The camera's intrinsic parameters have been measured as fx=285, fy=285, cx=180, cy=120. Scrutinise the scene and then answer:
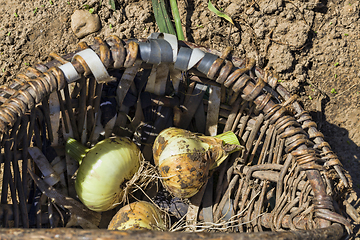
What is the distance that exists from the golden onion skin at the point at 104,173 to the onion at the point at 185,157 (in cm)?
16

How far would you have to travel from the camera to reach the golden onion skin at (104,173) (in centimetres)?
124

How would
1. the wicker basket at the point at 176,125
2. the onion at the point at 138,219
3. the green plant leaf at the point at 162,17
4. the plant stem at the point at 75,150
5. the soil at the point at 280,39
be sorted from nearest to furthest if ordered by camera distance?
the wicker basket at the point at 176,125 < the onion at the point at 138,219 < the plant stem at the point at 75,150 < the green plant leaf at the point at 162,17 < the soil at the point at 280,39

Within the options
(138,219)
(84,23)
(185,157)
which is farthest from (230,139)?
(84,23)

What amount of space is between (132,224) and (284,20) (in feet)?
4.67

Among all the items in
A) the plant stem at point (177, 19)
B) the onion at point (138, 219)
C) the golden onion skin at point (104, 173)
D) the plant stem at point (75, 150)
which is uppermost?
the plant stem at point (177, 19)

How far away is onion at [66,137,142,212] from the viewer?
1.24m

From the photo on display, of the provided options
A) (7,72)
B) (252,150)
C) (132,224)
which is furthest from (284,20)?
(7,72)

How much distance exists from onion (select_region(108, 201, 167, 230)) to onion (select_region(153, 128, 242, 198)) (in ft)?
0.47

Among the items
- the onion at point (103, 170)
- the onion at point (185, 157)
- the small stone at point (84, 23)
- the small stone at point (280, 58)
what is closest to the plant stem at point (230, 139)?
the onion at point (185, 157)

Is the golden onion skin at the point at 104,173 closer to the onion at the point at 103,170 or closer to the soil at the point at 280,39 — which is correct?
the onion at the point at 103,170

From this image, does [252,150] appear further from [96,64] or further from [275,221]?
[96,64]

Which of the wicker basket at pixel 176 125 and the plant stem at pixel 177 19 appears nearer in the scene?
the wicker basket at pixel 176 125

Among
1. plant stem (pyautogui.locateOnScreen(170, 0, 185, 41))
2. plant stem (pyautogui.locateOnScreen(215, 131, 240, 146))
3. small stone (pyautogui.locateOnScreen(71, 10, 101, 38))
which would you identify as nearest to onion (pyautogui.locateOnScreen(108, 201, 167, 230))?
plant stem (pyautogui.locateOnScreen(215, 131, 240, 146))

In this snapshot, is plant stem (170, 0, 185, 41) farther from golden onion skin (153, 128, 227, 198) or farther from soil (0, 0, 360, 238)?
golden onion skin (153, 128, 227, 198)
